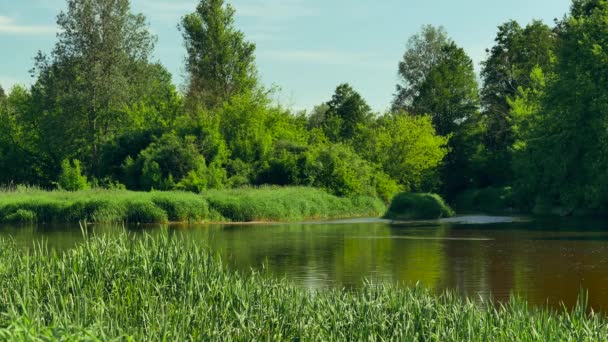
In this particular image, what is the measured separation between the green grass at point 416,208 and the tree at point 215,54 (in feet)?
88.4

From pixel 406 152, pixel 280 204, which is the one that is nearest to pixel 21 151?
pixel 280 204

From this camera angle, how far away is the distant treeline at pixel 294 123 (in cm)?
5334

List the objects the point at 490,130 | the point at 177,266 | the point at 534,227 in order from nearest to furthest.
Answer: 1. the point at 177,266
2. the point at 534,227
3. the point at 490,130

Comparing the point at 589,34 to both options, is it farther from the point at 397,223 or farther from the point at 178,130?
the point at 178,130

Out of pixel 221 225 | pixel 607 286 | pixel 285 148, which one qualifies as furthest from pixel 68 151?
pixel 607 286

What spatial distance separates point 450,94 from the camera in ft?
271

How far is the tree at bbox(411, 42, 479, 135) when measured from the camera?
81.2m

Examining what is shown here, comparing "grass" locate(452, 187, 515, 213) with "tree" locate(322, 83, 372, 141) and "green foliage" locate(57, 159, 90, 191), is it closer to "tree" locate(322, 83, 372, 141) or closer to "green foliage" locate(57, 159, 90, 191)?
"tree" locate(322, 83, 372, 141)

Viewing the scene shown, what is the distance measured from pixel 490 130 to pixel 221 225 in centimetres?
3817

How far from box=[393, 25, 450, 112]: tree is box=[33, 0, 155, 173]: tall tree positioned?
116ft

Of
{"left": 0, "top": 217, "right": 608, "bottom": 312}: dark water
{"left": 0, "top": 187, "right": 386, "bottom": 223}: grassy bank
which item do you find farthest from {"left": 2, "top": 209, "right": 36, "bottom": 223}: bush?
{"left": 0, "top": 217, "right": 608, "bottom": 312}: dark water

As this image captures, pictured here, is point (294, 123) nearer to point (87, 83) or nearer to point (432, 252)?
point (87, 83)

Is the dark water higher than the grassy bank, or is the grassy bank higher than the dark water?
the grassy bank

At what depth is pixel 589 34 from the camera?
5269 centimetres
